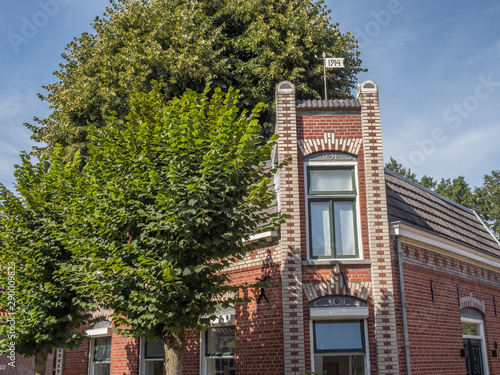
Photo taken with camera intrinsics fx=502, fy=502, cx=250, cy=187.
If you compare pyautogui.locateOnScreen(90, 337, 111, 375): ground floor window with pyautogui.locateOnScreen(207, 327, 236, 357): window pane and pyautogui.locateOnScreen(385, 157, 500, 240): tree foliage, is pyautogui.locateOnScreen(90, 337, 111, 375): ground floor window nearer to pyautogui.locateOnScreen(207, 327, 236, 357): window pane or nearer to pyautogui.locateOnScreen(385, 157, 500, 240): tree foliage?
pyautogui.locateOnScreen(207, 327, 236, 357): window pane

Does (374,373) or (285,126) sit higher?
(285,126)

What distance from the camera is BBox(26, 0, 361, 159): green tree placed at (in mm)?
21188

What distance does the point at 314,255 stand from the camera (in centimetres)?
1145

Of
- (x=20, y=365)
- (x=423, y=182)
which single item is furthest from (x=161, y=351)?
(x=423, y=182)

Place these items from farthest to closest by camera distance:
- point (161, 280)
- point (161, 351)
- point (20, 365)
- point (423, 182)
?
point (423, 182) → point (20, 365) → point (161, 351) → point (161, 280)

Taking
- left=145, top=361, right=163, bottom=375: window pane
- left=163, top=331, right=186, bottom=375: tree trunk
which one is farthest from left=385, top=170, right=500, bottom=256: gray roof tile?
left=145, top=361, right=163, bottom=375: window pane

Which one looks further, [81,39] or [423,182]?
[423,182]

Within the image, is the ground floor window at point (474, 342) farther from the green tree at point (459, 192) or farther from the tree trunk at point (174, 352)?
the green tree at point (459, 192)

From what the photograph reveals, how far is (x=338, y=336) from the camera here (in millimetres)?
10977

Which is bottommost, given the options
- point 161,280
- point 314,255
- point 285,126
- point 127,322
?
point 127,322

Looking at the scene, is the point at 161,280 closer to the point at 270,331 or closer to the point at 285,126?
the point at 270,331

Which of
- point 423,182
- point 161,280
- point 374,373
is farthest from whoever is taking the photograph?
point 423,182

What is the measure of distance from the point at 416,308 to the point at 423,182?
132 feet
